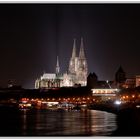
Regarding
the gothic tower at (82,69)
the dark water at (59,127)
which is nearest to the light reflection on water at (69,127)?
the dark water at (59,127)

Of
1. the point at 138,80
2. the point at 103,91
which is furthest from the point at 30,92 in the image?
the point at 138,80

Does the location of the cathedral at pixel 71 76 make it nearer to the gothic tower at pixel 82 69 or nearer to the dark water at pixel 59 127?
the gothic tower at pixel 82 69

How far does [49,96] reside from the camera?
70250 millimetres

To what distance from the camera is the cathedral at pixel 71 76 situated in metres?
80.9

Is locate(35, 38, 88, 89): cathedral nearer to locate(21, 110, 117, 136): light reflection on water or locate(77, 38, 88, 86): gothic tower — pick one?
locate(77, 38, 88, 86): gothic tower

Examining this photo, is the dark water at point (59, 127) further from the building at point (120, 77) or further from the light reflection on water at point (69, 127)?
the building at point (120, 77)

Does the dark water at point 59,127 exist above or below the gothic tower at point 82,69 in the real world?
below

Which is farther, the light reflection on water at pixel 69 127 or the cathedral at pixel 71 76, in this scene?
the cathedral at pixel 71 76

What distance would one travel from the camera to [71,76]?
274ft

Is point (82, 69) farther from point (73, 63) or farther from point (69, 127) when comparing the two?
point (69, 127)

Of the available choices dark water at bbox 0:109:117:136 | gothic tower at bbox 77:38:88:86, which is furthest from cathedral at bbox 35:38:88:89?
dark water at bbox 0:109:117:136

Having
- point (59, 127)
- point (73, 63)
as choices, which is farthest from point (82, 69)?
point (59, 127)
